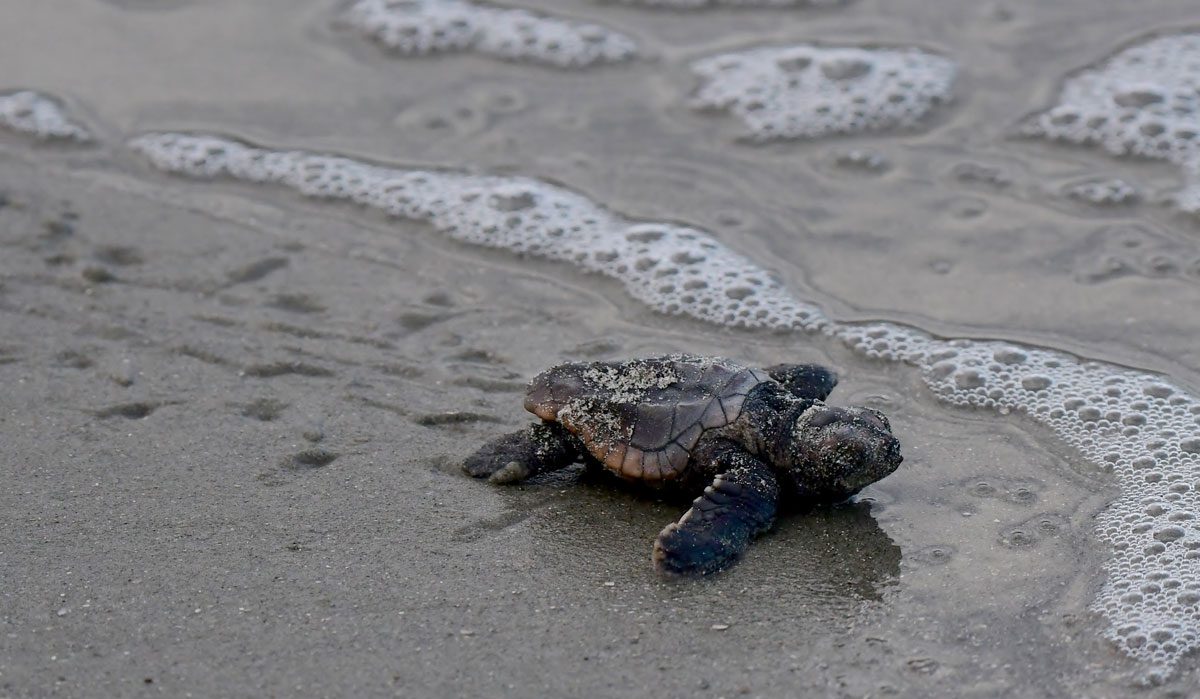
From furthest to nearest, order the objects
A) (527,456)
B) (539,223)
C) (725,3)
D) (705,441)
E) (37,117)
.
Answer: (725,3) → (37,117) → (539,223) → (527,456) → (705,441)

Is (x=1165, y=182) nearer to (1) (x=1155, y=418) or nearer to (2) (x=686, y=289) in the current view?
(1) (x=1155, y=418)

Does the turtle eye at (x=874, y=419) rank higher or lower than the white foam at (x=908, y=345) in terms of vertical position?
higher

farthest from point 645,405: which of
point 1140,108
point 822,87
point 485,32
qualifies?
point 485,32

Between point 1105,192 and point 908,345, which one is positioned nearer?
point 908,345

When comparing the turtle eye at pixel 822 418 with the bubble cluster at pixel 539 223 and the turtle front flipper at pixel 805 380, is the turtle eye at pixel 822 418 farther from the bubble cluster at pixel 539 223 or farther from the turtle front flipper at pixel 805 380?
the bubble cluster at pixel 539 223

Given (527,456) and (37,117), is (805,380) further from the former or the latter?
(37,117)

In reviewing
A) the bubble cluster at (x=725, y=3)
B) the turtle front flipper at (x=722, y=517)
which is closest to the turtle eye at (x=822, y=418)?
the turtle front flipper at (x=722, y=517)

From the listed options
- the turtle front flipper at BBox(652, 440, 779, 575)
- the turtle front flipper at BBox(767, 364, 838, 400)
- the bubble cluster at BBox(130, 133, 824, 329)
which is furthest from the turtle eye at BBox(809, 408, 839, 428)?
the bubble cluster at BBox(130, 133, 824, 329)
